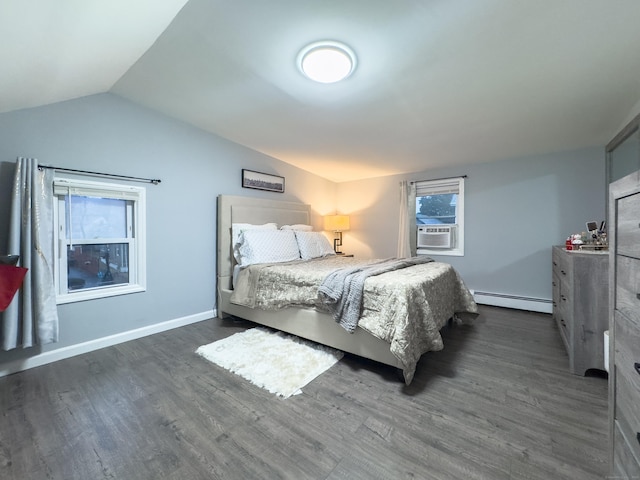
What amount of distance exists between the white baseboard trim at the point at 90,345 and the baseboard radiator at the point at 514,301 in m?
3.91

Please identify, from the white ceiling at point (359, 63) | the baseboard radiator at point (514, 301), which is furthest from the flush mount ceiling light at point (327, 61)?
Result: the baseboard radiator at point (514, 301)

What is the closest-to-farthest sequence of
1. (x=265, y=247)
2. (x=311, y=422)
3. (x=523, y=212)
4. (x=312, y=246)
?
(x=311, y=422), (x=265, y=247), (x=523, y=212), (x=312, y=246)

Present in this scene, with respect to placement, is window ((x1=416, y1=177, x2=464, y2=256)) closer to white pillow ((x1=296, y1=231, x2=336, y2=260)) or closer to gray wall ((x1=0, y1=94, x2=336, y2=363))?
white pillow ((x1=296, y1=231, x2=336, y2=260))

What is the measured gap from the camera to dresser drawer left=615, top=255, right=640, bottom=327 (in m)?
0.75

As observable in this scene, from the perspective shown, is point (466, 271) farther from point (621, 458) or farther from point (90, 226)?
point (90, 226)

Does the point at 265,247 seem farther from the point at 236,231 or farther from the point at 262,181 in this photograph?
the point at 262,181

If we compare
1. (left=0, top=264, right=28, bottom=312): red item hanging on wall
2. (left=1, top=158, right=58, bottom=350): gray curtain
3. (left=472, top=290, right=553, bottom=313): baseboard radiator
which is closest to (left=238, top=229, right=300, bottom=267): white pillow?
(left=1, top=158, right=58, bottom=350): gray curtain

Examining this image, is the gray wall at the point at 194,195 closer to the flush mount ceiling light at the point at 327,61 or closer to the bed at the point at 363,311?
the bed at the point at 363,311

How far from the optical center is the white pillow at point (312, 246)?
366 cm

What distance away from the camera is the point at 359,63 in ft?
6.18

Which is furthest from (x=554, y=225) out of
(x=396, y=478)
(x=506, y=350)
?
(x=396, y=478)

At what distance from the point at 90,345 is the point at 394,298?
8.94 feet

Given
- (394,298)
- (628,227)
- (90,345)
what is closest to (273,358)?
(394,298)

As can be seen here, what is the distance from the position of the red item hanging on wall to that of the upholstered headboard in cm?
183
